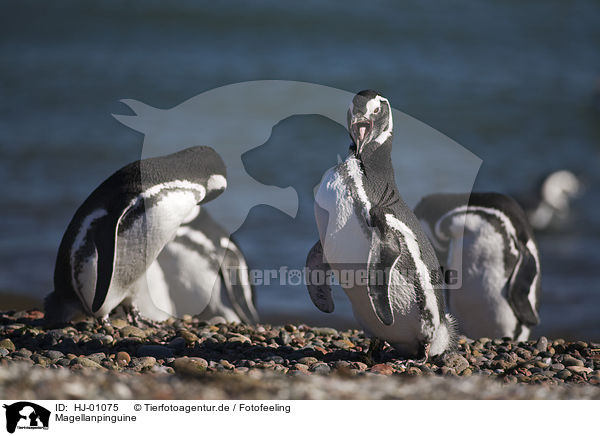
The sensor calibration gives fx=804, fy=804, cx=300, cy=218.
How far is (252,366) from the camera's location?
2.93 metres

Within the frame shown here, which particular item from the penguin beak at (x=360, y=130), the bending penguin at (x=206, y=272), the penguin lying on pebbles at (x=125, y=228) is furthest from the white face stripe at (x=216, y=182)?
the penguin beak at (x=360, y=130)

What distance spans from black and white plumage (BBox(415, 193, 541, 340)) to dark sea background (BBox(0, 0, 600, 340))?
237 cm

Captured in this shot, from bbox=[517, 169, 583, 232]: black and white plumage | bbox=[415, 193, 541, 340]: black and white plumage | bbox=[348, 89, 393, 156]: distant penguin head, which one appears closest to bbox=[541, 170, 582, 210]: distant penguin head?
bbox=[517, 169, 583, 232]: black and white plumage

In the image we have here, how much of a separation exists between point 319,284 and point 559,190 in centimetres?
676

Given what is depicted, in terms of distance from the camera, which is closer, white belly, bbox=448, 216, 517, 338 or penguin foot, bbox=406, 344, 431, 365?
penguin foot, bbox=406, 344, 431, 365

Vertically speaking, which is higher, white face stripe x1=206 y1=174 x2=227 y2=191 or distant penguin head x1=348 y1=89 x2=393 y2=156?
distant penguin head x1=348 y1=89 x2=393 y2=156

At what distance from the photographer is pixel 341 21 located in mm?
17359

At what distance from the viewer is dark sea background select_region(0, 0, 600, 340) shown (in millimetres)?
8398

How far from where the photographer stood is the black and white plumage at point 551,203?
8.56m

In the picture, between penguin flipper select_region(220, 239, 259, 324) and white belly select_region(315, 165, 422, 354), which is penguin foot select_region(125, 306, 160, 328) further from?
white belly select_region(315, 165, 422, 354)

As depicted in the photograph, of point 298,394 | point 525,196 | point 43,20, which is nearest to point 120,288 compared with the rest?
point 298,394
